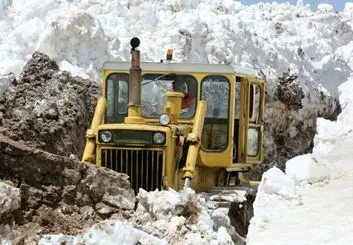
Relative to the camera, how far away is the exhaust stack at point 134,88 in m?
7.55

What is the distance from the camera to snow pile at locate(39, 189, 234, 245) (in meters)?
5.43

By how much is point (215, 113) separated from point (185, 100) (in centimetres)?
37

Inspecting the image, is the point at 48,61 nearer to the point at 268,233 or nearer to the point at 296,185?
the point at 296,185

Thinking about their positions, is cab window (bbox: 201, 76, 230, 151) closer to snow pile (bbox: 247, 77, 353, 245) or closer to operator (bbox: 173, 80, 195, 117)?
operator (bbox: 173, 80, 195, 117)

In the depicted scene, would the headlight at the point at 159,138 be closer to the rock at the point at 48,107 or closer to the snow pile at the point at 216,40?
the rock at the point at 48,107

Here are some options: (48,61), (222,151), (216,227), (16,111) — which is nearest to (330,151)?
(222,151)

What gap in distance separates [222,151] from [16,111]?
557 cm

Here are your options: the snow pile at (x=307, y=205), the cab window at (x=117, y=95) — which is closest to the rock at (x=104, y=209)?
the snow pile at (x=307, y=205)

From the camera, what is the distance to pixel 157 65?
27.2 feet

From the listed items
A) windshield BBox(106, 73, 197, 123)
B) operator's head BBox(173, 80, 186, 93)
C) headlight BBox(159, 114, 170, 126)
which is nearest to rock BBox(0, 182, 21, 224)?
headlight BBox(159, 114, 170, 126)

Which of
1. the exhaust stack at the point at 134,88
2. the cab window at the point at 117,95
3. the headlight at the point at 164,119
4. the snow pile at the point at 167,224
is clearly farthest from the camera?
the cab window at the point at 117,95

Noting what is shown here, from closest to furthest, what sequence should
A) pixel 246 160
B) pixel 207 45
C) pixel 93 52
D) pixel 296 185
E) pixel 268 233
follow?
1. pixel 268 233
2. pixel 296 185
3. pixel 246 160
4. pixel 93 52
5. pixel 207 45

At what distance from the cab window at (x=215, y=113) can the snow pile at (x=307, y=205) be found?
1449 millimetres

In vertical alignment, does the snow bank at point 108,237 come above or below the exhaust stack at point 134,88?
below
